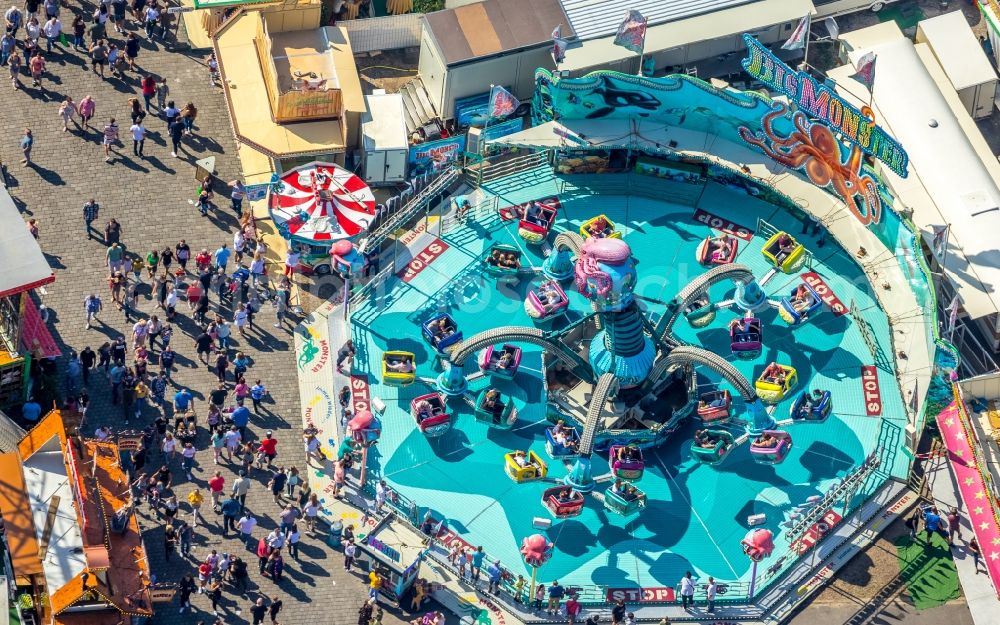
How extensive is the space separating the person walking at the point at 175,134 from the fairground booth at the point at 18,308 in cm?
1026

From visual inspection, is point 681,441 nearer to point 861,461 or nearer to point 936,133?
point 861,461

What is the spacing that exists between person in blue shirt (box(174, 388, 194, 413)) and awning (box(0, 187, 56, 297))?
685 centimetres

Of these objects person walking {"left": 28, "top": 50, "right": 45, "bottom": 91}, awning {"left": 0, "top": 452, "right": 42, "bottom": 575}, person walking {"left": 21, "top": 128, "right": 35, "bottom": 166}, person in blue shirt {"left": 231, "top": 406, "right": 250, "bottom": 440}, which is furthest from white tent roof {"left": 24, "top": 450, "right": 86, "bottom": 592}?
person walking {"left": 28, "top": 50, "right": 45, "bottom": 91}

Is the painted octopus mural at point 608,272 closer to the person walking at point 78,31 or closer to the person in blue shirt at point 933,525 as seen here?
the person in blue shirt at point 933,525

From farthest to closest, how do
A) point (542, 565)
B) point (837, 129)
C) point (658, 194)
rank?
point (658, 194)
point (837, 129)
point (542, 565)

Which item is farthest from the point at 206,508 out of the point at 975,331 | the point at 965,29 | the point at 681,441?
the point at 965,29

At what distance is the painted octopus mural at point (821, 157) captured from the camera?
87.2m

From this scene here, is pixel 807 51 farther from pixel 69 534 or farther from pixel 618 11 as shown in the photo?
pixel 69 534

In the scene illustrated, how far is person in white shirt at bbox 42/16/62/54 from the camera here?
95812 millimetres

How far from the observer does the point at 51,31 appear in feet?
315

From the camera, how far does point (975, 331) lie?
88.8 m

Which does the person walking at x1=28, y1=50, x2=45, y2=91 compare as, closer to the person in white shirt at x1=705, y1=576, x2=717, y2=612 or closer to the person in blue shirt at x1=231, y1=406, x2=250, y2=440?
the person in blue shirt at x1=231, y1=406, x2=250, y2=440

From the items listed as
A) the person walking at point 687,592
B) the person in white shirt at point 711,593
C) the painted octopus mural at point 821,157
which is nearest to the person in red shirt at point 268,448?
the person walking at point 687,592

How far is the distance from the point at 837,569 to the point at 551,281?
17.5 metres
